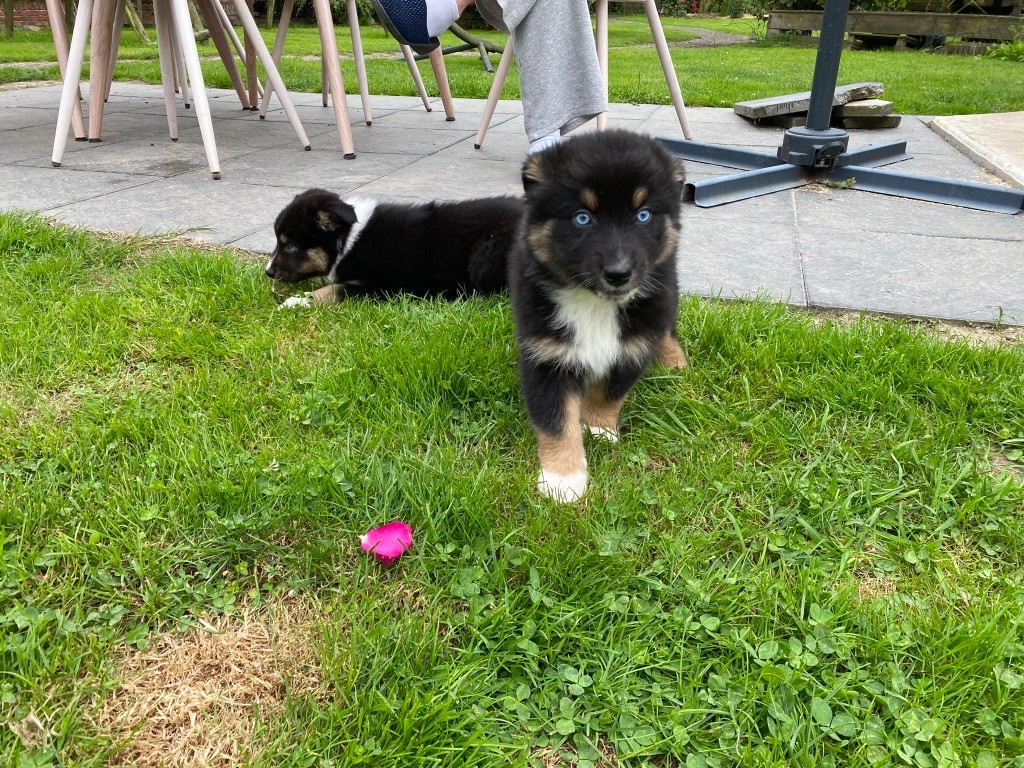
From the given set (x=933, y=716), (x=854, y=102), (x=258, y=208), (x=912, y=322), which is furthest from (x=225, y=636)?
(x=854, y=102)

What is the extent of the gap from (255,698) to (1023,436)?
221cm

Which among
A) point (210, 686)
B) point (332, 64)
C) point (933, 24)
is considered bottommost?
point (210, 686)

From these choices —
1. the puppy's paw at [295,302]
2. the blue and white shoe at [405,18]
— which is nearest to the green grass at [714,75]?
the blue and white shoe at [405,18]

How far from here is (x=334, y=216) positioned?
3434 mm

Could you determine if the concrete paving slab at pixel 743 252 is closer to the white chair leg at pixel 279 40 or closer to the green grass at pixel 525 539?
the green grass at pixel 525 539

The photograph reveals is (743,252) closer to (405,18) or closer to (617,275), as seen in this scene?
(617,275)

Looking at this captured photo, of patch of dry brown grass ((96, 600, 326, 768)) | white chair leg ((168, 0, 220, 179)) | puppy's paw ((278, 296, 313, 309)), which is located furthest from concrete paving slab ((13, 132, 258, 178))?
patch of dry brown grass ((96, 600, 326, 768))

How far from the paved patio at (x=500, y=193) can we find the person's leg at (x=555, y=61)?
68 centimetres

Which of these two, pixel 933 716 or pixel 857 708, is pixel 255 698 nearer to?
pixel 857 708

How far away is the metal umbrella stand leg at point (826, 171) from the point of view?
4162mm

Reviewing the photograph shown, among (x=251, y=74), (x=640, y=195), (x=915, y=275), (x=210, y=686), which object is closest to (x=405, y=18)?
(x=640, y=195)

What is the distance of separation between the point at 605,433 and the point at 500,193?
2628mm

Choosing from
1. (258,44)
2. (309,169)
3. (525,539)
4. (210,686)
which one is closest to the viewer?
(210,686)

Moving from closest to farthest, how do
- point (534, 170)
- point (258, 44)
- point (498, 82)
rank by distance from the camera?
point (534, 170) → point (258, 44) → point (498, 82)
